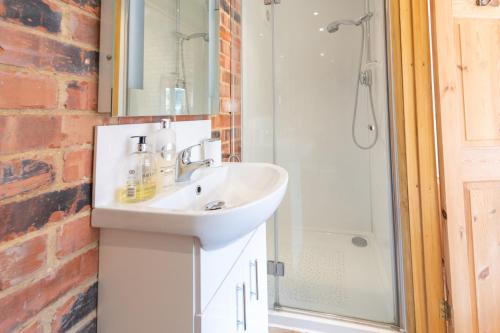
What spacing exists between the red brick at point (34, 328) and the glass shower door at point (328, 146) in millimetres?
1274

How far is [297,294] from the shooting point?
1.58 meters

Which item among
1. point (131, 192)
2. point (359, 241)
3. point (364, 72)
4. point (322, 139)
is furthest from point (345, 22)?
point (131, 192)

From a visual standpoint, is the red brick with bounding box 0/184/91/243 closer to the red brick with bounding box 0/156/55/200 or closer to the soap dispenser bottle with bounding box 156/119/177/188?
the red brick with bounding box 0/156/55/200

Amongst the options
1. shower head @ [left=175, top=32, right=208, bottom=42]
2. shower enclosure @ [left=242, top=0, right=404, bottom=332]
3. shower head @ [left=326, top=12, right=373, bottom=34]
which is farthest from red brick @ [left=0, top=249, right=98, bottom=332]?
shower head @ [left=326, top=12, right=373, bottom=34]

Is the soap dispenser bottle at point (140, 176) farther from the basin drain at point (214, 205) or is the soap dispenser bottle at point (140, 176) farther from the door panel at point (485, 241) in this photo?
the door panel at point (485, 241)

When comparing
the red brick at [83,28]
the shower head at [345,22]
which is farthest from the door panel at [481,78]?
the red brick at [83,28]

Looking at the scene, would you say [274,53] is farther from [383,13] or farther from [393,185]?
[393,185]

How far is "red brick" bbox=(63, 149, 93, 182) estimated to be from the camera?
58 cm

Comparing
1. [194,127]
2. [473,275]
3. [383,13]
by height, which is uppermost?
[383,13]

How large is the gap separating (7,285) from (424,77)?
1.69 metres

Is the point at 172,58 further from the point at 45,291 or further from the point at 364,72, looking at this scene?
the point at 364,72

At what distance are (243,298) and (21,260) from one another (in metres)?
0.55

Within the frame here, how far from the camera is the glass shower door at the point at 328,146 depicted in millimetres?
1643

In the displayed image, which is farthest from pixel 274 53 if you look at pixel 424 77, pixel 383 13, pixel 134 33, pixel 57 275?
pixel 57 275
